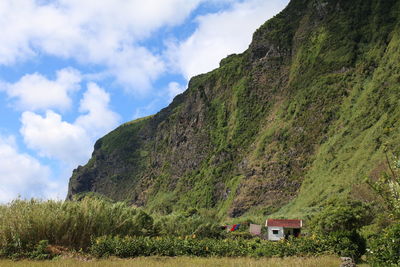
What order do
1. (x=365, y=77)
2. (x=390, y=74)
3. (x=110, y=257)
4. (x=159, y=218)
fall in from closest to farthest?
(x=110, y=257)
(x=159, y=218)
(x=390, y=74)
(x=365, y=77)

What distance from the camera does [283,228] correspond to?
192ft

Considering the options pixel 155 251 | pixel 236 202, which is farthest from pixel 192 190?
pixel 155 251

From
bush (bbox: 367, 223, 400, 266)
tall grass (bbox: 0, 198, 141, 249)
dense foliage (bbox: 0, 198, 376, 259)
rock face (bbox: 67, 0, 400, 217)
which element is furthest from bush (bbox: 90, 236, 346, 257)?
rock face (bbox: 67, 0, 400, 217)

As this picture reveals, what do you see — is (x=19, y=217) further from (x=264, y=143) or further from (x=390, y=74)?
(x=264, y=143)

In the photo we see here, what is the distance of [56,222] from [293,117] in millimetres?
87779

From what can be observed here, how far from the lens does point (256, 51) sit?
128625 mm

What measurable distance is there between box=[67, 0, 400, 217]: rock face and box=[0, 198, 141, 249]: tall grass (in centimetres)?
5498

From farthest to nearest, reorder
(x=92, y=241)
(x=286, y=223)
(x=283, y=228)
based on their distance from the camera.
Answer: (x=283, y=228), (x=286, y=223), (x=92, y=241)

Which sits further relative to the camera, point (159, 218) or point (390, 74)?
point (390, 74)

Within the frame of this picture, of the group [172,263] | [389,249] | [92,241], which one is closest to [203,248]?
[172,263]

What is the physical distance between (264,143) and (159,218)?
78.7m

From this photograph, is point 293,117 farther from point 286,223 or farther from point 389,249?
point 389,249

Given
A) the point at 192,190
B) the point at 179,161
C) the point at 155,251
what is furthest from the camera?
the point at 179,161

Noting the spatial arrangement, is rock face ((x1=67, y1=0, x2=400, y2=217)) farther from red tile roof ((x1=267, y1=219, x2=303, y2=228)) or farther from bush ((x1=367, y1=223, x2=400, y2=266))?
bush ((x1=367, y1=223, x2=400, y2=266))
